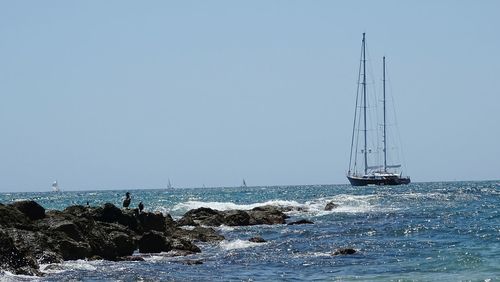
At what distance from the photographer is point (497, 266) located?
26.8 m

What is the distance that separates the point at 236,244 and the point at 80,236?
320 inches

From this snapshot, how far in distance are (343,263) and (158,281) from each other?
7.22m

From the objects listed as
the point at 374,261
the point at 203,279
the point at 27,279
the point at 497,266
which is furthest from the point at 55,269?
the point at 497,266

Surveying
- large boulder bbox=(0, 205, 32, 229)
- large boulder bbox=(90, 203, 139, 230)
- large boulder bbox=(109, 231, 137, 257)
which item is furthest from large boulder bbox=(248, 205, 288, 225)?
large boulder bbox=(0, 205, 32, 229)

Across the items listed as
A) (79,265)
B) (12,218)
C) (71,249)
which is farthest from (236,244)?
(12,218)

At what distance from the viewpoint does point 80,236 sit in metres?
30.8

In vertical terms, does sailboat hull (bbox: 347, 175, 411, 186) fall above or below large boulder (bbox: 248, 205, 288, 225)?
above

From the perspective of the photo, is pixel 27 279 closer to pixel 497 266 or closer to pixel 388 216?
pixel 497 266

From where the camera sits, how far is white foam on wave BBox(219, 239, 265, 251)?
3538 centimetres

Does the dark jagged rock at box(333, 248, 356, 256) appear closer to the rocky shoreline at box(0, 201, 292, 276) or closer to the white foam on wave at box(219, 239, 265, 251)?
the white foam on wave at box(219, 239, 265, 251)

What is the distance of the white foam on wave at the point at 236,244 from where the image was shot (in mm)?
35375

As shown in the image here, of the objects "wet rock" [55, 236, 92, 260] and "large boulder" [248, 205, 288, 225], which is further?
"large boulder" [248, 205, 288, 225]

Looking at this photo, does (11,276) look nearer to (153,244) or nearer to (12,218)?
(12,218)

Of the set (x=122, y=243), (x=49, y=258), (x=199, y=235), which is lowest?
(x=49, y=258)
